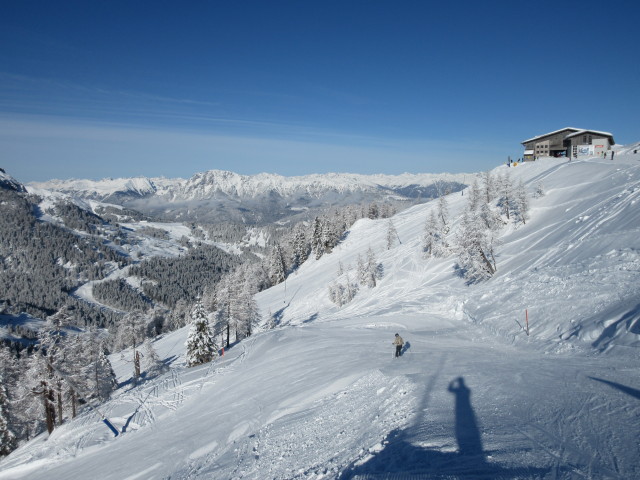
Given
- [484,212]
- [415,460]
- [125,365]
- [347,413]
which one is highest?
[484,212]

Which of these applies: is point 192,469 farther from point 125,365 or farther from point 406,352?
point 125,365

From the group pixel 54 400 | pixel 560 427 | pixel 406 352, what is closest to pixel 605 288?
pixel 406 352

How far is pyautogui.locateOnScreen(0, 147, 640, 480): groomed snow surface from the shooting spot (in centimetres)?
693

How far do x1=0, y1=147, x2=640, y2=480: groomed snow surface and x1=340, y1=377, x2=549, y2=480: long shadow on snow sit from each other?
0.13 feet

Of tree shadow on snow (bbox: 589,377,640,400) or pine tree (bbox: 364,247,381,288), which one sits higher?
tree shadow on snow (bbox: 589,377,640,400)

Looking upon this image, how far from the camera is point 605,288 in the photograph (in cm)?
1730

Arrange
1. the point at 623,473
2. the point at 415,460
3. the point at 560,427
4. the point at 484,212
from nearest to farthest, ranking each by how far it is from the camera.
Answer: the point at 623,473 → the point at 415,460 → the point at 560,427 → the point at 484,212

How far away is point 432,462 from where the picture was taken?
6602 mm

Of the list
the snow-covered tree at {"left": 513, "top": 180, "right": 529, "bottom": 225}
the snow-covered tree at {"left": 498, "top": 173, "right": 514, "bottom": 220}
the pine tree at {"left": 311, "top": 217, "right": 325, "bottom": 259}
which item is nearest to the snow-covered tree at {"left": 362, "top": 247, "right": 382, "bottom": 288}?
the snow-covered tree at {"left": 498, "top": 173, "right": 514, "bottom": 220}

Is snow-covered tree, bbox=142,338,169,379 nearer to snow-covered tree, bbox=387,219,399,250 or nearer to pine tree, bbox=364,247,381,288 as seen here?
pine tree, bbox=364,247,381,288

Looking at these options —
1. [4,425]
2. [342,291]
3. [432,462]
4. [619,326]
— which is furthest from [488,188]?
[4,425]

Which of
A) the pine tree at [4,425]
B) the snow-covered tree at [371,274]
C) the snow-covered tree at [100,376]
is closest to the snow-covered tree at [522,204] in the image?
the snow-covered tree at [371,274]

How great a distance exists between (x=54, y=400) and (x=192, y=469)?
26256mm

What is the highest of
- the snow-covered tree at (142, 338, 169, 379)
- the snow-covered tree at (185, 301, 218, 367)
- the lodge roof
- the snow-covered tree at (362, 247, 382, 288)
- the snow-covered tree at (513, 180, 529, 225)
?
the lodge roof
